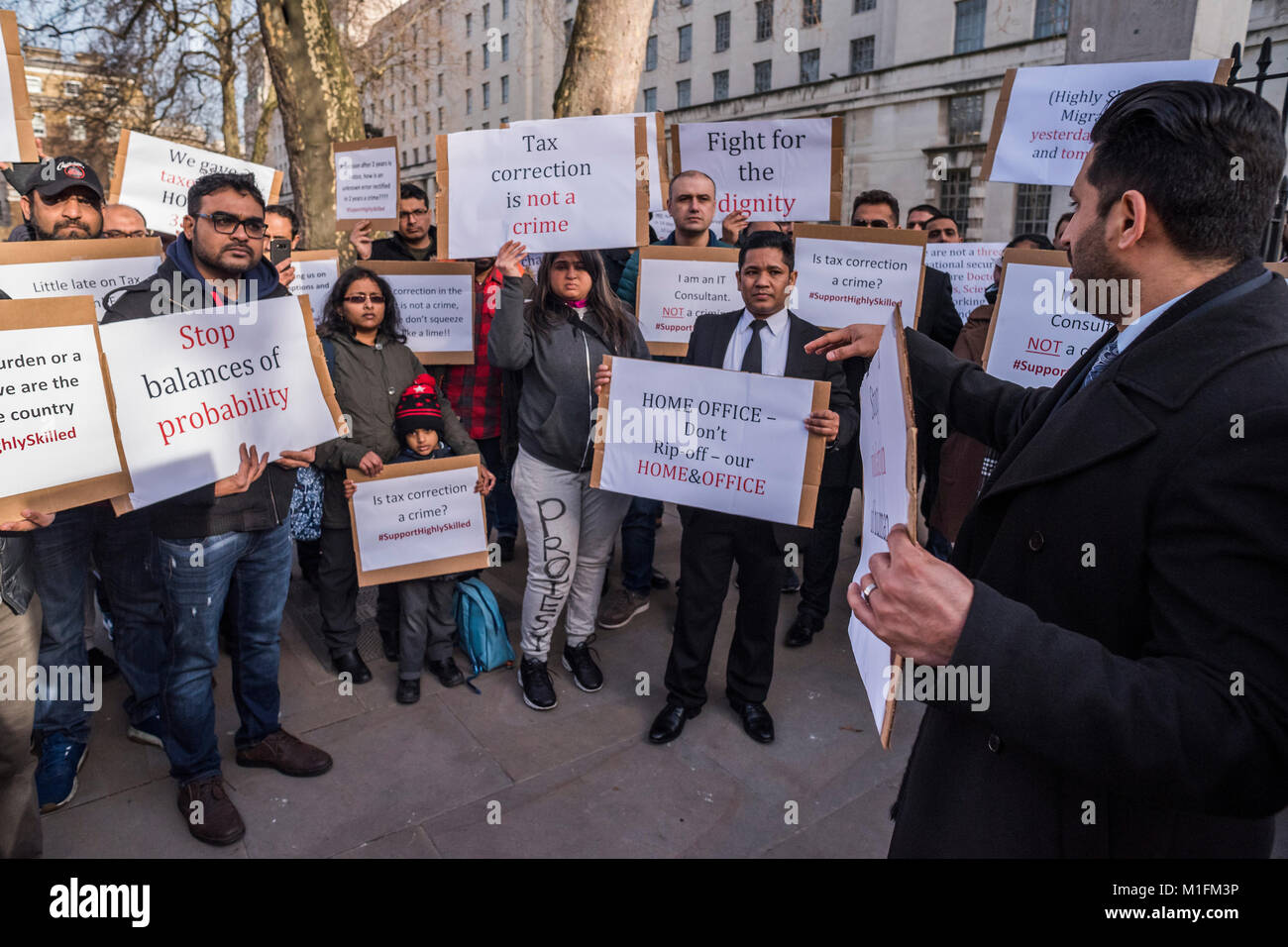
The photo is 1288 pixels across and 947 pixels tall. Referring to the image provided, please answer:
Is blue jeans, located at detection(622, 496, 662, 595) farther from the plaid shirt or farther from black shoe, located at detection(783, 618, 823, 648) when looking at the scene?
the plaid shirt

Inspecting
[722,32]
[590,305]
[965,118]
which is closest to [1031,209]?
[965,118]

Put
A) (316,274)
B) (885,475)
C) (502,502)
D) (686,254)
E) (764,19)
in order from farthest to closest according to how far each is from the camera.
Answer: (764,19), (502,502), (316,274), (686,254), (885,475)

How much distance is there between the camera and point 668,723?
3408 mm

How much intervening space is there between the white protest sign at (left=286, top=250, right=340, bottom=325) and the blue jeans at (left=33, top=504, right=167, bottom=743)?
86.6 inches

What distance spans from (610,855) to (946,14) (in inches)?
1346

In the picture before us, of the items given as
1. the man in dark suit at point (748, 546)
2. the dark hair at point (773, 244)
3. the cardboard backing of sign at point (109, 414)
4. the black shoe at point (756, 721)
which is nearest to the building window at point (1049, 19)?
the dark hair at point (773, 244)

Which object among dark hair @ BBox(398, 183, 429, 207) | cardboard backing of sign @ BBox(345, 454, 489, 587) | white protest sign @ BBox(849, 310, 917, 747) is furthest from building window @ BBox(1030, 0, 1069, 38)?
white protest sign @ BBox(849, 310, 917, 747)

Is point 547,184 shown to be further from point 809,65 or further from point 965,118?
point 809,65

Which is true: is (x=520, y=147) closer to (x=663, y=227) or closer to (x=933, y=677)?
(x=663, y=227)

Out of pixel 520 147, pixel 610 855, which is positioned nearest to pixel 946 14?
pixel 520 147

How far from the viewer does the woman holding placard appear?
3.55m

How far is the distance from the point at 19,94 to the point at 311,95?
7.17 metres

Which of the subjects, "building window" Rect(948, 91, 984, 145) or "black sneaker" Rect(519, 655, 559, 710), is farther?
"building window" Rect(948, 91, 984, 145)

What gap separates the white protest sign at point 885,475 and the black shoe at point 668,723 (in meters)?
1.93
